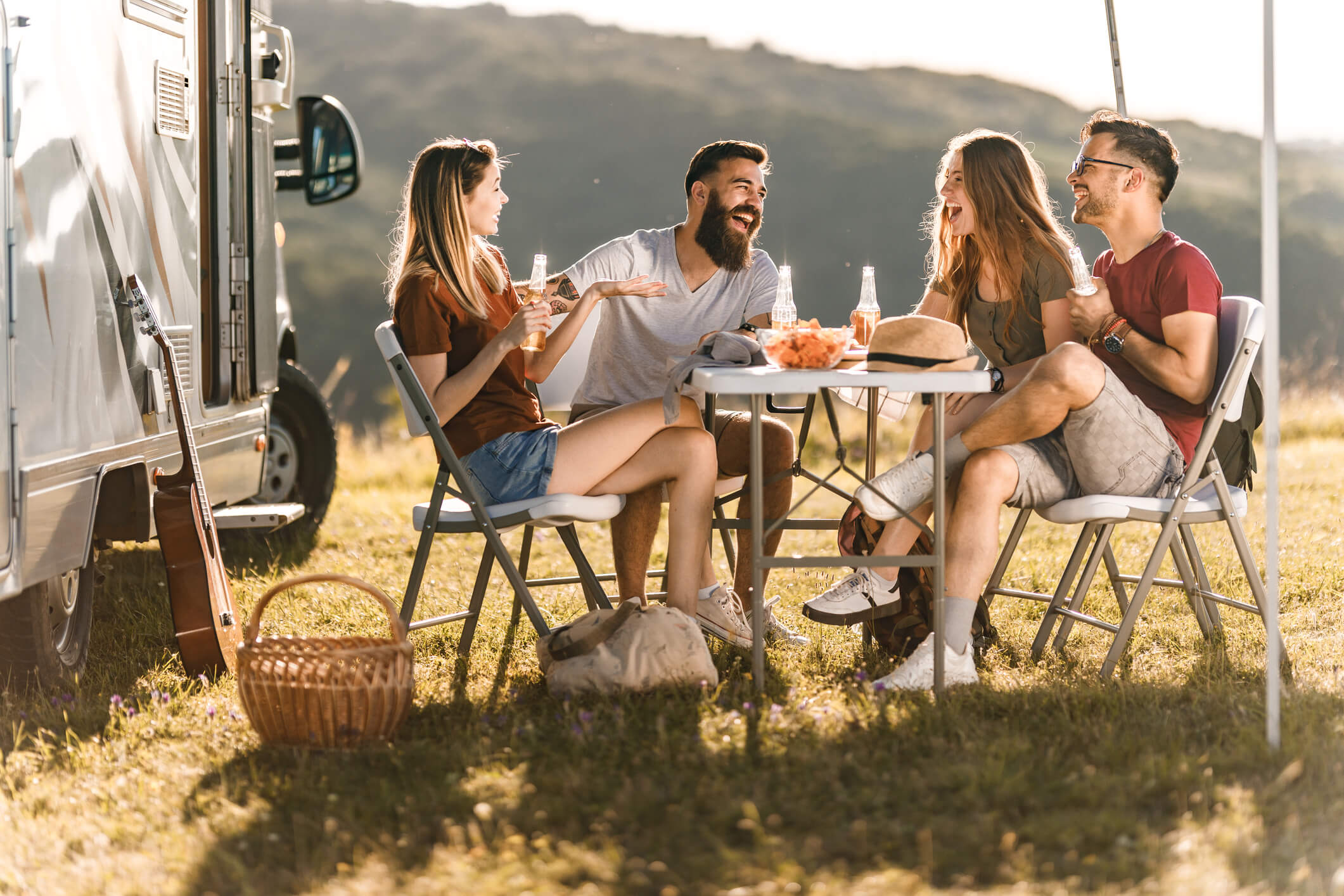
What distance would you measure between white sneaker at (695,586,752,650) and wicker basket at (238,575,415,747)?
0.86 meters

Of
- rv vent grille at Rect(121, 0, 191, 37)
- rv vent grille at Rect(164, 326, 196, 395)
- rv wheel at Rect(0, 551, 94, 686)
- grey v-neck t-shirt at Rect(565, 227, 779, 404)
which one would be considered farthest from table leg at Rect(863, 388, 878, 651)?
rv vent grille at Rect(121, 0, 191, 37)

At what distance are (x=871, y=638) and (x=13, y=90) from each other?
2.38 m

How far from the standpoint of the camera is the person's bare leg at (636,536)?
342cm

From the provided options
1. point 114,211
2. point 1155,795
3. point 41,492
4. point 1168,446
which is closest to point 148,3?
point 114,211

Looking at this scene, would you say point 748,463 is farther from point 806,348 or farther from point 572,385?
point 806,348

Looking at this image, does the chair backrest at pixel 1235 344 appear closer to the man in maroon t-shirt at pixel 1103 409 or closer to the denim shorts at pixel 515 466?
the man in maroon t-shirt at pixel 1103 409

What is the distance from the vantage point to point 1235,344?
3090 millimetres

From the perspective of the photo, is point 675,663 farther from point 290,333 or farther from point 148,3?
point 290,333

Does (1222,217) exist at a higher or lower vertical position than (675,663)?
higher

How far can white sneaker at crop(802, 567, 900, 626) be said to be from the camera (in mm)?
3230

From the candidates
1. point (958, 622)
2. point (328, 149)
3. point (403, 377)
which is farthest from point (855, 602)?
point (328, 149)

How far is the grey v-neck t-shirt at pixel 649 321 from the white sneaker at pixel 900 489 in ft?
2.92

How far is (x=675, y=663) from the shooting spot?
2.98 m

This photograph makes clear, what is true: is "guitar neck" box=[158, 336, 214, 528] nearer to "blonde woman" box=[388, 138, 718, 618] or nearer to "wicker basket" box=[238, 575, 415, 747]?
"blonde woman" box=[388, 138, 718, 618]
